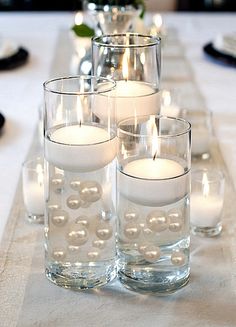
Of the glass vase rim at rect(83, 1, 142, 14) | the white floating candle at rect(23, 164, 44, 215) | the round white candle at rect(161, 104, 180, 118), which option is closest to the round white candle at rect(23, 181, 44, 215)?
the white floating candle at rect(23, 164, 44, 215)

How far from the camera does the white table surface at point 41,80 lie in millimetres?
1306

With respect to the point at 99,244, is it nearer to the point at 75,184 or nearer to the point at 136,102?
the point at 75,184

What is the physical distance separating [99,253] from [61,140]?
0.15 m

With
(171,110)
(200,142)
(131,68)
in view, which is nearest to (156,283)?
(131,68)

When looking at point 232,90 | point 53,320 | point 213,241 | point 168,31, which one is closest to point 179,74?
point 232,90

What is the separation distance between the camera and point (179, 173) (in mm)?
827

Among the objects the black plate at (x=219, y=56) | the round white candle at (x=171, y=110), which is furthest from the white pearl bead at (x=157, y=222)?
the black plate at (x=219, y=56)

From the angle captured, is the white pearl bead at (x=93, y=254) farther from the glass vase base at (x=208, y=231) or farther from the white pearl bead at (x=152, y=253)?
the glass vase base at (x=208, y=231)

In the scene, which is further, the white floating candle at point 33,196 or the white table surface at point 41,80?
the white table surface at point 41,80

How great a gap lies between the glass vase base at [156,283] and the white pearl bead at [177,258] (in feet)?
0.05

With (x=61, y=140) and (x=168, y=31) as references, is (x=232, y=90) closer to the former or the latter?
(x=168, y=31)

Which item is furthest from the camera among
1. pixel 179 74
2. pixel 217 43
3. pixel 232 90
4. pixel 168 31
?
pixel 168 31

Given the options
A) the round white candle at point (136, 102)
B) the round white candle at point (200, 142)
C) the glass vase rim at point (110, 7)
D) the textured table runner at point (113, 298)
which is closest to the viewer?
the textured table runner at point (113, 298)

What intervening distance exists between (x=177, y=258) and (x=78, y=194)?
141 millimetres
